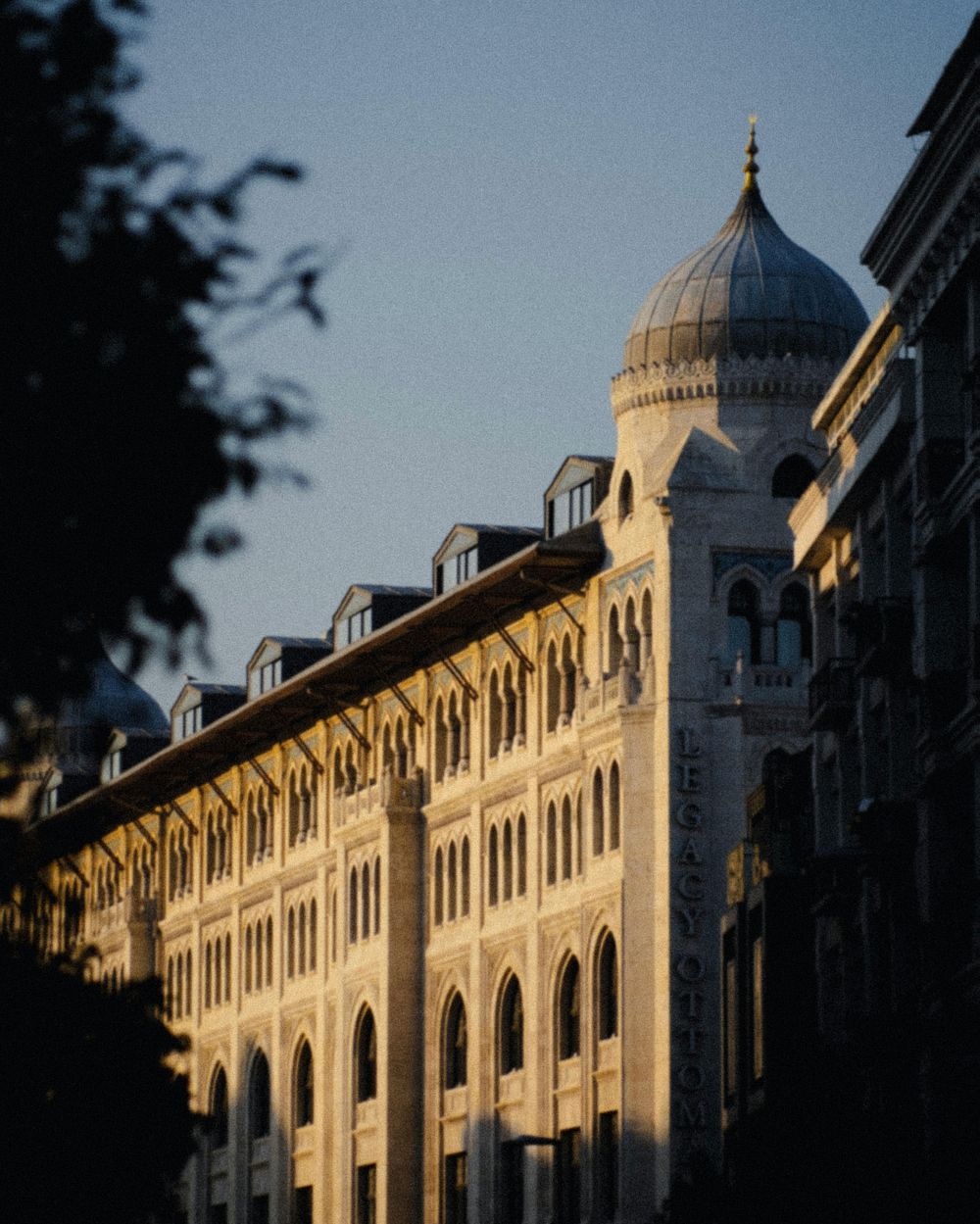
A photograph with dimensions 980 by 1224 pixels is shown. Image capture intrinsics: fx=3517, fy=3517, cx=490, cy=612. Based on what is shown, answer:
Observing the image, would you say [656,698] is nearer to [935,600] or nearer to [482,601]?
[482,601]

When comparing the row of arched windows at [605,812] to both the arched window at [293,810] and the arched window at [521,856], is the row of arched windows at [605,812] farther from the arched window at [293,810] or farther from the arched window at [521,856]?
the arched window at [293,810]

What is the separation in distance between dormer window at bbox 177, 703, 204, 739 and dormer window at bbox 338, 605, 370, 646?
1360 cm

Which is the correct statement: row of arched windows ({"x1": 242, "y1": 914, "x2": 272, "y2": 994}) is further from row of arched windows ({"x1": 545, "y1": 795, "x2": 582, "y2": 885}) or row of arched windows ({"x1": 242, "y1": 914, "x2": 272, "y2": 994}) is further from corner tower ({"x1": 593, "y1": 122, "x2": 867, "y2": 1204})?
corner tower ({"x1": 593, "y1": 122, "x2": 867, "y2": 1204})

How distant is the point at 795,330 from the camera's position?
76.2 metres

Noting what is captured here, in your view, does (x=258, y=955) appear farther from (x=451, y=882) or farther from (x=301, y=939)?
(x=451, y=882)

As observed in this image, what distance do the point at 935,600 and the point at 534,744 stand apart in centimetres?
3174

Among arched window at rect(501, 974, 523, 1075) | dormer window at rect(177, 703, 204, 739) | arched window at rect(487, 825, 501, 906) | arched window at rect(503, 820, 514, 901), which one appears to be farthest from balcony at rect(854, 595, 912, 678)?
dormer window at rect(177, 703, 204, 739)

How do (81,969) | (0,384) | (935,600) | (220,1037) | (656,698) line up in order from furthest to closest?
1. (220,1037)
2. (656,698)
3. (935,600)
4. (81,969)
5. (0,384)

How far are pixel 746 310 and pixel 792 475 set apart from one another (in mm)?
3898

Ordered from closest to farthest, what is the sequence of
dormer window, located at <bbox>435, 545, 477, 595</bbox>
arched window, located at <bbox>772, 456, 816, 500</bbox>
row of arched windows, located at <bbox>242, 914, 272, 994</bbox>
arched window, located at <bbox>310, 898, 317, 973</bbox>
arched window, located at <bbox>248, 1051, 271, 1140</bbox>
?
arched window, located at <bbox>772, 456, 816, 500</bbox> → dormer window, located at <bbox>435, 545, 477, 595</bbox> → arched window, located at <bbox>310, 898, 317, 973</bbox> → arched window, located at <bbox>248, 1051, 271, 1140</bbox> → row of arched windows, located at <bbox>242, 914, 272, 994</bbox>

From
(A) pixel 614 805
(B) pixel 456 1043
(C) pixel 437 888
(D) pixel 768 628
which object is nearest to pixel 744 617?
(D) pixel 768 628

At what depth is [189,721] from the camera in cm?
10888

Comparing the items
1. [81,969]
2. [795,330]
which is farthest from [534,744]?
[81,969]

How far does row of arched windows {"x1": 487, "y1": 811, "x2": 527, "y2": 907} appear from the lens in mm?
80438
